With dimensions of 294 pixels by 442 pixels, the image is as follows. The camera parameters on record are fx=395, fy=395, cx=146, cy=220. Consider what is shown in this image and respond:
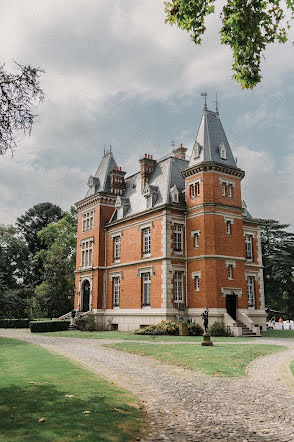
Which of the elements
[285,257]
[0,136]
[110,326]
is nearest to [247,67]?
[0,136]

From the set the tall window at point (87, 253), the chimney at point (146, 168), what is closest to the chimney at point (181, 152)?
the chimney at point (146, 168)

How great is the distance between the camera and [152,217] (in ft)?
103

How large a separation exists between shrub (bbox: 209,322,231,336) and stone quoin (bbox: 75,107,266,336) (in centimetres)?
45

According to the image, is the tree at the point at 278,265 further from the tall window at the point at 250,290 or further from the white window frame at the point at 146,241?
the white window frame at the point at 146,241

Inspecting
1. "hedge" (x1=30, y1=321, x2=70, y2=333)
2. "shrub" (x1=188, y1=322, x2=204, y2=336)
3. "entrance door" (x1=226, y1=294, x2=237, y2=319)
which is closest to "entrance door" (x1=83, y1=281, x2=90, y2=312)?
"hedge" (x1=30, y1=321, x2=70, y2=333)

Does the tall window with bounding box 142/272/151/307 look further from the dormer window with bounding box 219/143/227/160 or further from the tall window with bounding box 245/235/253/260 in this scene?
the dormer window with bounding box 219/143/227/160

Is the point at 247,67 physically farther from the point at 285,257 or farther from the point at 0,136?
the point at 285,257

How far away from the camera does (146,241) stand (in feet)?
105

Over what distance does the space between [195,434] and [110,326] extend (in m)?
29.1

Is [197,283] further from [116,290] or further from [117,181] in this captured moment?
[117,181]

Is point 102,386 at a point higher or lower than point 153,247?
lower

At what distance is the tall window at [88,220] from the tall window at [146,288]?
938 centimetres

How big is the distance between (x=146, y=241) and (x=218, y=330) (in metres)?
9.34

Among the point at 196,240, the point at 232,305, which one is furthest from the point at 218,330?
the point at 196,240
